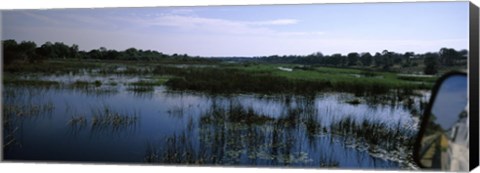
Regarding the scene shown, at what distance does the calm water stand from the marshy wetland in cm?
1

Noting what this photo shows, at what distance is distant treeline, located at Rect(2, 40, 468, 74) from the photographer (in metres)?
6.54

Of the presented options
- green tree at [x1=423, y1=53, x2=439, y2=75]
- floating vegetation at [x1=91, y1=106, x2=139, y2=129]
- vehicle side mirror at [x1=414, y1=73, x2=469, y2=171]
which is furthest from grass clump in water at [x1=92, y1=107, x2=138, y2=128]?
vehicle side mirror at [x1=414, y1=73, x2=469, y2=171]

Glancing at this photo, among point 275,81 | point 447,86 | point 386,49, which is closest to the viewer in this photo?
point 447,86

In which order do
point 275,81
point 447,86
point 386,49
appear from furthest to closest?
point 275,81 < point 386,49 < point 447,86

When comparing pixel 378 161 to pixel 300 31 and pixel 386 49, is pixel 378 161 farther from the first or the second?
pixel 300 31

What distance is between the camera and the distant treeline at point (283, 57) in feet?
21.4

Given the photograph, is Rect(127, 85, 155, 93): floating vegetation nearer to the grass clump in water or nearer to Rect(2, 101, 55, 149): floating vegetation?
the grass clump in water

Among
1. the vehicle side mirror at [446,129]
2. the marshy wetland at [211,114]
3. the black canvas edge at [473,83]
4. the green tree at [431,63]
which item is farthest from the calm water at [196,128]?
the vehicle side mirror at [446,129]

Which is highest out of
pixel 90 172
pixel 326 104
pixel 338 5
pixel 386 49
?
pixel 338 5

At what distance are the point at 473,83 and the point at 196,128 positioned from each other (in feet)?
9.52

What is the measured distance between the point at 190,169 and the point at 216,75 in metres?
1.05

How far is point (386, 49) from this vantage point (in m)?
6.73

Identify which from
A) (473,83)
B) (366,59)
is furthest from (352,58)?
(473,83)

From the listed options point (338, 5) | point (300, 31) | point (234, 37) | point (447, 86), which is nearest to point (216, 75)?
point (234, 37)
